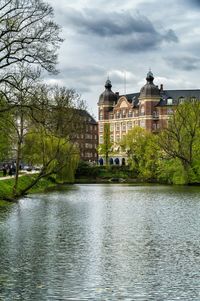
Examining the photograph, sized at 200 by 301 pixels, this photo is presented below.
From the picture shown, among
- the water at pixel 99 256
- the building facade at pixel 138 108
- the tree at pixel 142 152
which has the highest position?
the building facade at pixel 138 108

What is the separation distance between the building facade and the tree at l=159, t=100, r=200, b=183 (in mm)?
52982

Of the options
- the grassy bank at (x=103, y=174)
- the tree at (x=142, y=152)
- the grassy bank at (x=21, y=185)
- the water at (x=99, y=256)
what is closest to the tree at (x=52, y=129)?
the grassy bank at (x=21, y=185)

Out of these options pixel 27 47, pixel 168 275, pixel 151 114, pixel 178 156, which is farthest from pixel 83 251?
pixel 151 114

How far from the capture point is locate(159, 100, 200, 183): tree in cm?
8556

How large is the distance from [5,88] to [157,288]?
26.0 metres

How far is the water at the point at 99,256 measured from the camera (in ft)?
51.7

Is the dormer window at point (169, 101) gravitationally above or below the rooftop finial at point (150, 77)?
below

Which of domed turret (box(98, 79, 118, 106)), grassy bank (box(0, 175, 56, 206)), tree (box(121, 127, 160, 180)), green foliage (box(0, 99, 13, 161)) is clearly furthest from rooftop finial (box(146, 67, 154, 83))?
green foliage (box(0, 99, 13, 161))

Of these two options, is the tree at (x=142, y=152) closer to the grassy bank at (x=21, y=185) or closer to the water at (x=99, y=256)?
the grassy bank at (x=21, y=185)

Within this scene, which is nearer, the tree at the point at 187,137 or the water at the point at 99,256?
the water at the point at 99,256

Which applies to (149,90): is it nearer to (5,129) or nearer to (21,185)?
(21,185)

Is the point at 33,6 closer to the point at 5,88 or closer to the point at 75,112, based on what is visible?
the point at 5,88

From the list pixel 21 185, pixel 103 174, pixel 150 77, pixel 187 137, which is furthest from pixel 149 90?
pixel 21 185

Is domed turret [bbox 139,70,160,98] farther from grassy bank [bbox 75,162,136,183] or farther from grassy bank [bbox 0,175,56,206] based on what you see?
grassy bank [bbox 0,175,56,206]
